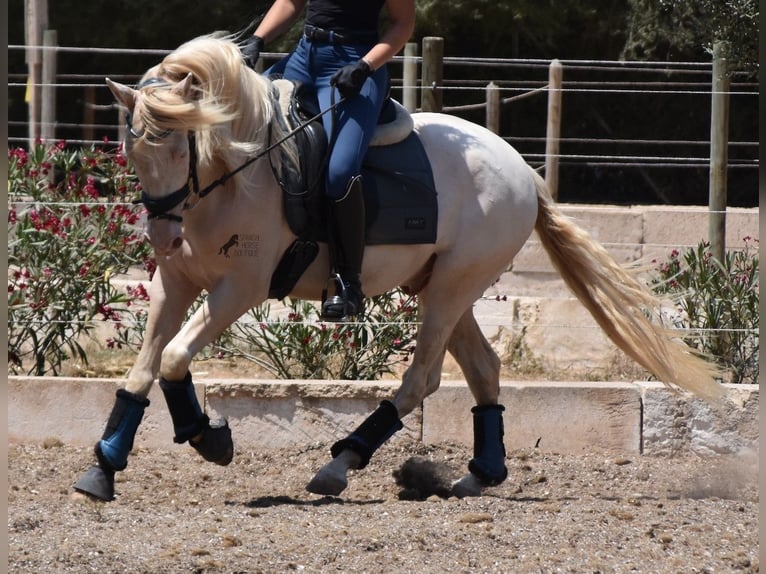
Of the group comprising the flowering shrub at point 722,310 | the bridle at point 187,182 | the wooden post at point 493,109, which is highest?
the wooden post at point 493,109

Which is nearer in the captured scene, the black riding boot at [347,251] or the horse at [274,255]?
the horse at [274,255]

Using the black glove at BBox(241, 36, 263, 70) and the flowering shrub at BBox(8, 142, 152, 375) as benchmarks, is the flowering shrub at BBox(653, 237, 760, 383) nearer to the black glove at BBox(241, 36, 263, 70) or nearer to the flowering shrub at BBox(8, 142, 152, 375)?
the black glove at BBox(241, 36, 263, 70)

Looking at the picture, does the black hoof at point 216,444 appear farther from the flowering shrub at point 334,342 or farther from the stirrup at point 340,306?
the flowering shrub at point 334,342

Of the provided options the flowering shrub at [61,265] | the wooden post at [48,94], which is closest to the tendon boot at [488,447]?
the flowering shrub at [61,265]

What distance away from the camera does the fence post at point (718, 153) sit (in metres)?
7.51

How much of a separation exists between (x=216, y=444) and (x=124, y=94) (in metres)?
1.53

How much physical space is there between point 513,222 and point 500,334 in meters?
2.47

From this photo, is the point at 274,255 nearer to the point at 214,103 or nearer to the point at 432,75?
the point at 214,103

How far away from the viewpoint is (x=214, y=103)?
16.1 ft

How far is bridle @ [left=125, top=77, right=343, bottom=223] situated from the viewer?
471cm

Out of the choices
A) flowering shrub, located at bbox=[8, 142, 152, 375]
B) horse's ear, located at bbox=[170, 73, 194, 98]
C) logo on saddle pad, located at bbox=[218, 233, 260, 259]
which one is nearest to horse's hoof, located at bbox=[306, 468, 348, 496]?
logo on saddle pad, located at bbox=[218, 233, 260, 259]

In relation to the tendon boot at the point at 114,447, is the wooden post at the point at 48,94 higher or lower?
higher

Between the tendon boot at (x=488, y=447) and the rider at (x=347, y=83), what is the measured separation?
89 centimetres

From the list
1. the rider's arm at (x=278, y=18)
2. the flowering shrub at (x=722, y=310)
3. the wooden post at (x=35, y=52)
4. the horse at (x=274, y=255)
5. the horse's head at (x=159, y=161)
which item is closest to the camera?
the horse's head at (x=159, y=161)
